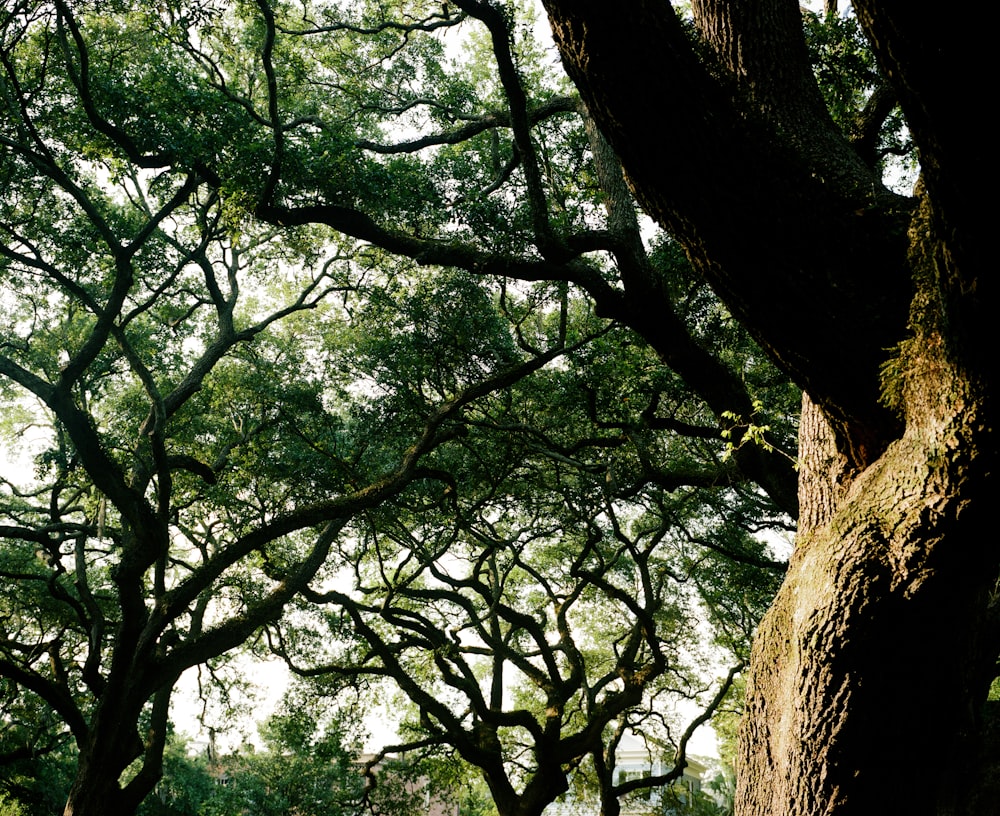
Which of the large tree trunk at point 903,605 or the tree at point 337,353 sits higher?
the tree at point 337,353

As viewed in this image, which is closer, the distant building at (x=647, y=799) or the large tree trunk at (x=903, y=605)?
the large tree trunk at (x=903, y=605)

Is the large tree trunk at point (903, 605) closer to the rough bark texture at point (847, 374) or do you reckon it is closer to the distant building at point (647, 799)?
the rough bark texture at point (847, 374)

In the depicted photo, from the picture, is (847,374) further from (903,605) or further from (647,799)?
(647,799)

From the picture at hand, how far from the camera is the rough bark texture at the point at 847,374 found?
221cm

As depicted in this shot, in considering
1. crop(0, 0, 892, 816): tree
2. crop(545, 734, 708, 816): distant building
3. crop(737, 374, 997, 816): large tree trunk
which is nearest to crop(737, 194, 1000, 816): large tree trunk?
crop(737, 374, 997, 816): large tree trunk

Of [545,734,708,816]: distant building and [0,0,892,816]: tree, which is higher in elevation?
[0,0,892,816]: tree

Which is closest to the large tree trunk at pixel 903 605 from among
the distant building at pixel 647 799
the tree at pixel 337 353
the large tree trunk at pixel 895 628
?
the large tree trunk at pixel 895 628

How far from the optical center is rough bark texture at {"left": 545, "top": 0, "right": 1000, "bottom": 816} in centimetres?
221

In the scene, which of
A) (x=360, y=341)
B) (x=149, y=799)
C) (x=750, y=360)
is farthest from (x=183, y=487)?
(x=149, y=799)

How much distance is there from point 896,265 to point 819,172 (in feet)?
1.31

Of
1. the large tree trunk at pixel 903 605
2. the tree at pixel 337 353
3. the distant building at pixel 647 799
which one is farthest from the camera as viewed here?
the distant building at pixel 647 799

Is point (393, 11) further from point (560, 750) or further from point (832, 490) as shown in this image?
point (560, 750)

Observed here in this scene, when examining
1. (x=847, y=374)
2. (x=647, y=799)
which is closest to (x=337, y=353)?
(x=847, y=374)

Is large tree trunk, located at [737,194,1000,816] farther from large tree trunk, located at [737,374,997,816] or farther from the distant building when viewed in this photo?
the distant building
